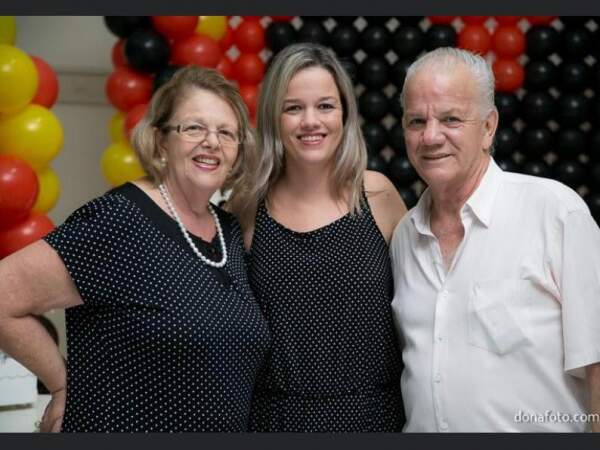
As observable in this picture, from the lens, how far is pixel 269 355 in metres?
1.90

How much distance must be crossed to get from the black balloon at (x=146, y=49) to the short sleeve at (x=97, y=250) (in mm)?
2130

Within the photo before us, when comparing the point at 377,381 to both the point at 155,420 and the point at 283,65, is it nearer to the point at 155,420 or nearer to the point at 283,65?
the point at 155,420

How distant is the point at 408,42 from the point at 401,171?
0.67 metres

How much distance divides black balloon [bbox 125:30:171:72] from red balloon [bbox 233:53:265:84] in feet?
1.51

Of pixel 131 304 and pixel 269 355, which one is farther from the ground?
pixel 131 304

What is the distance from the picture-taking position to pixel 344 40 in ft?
13.2

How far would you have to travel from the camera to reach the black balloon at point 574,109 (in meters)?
4.00

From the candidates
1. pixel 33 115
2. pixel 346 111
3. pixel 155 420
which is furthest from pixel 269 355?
pixel 33 115

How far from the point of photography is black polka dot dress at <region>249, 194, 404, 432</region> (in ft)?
6.22

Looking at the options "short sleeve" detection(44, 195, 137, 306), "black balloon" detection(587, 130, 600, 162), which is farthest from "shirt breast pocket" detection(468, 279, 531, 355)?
"black balloon" detection(587, 130, 600, 162)

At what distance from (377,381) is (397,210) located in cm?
49

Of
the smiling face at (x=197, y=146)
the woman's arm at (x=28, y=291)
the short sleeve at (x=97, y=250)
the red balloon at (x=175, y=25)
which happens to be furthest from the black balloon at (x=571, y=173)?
the woman's arm at (x=28, y=291)

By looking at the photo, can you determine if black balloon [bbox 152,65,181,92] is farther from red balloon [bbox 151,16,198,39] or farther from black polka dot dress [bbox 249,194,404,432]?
black polka dot dress [bbox 249,194,404,432]

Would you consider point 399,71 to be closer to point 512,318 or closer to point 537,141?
point 537,141
